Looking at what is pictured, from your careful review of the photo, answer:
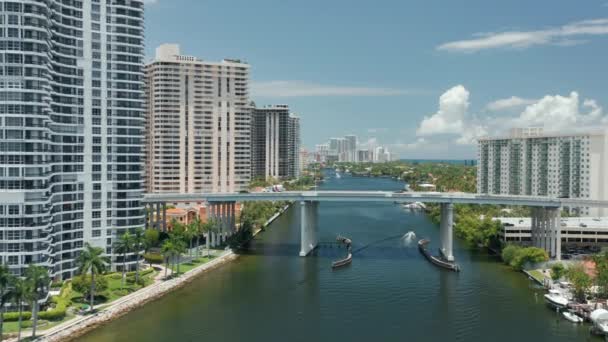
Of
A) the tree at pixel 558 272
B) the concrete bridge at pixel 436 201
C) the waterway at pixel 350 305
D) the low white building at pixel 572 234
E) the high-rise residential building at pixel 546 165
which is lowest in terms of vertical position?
the waterway at pixel 350 305

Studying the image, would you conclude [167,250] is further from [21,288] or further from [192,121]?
[192,121]

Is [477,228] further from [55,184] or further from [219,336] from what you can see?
[55,184]

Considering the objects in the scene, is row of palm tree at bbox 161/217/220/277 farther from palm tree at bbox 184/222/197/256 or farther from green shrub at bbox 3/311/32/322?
green shrub at bbox 3/311/32/322

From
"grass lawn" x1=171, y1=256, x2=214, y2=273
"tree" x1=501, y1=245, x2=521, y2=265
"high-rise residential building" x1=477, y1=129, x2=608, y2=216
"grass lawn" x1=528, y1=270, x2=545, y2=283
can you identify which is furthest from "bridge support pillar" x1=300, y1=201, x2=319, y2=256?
"high-rise residential building" x1=477, y1=129, x2=608, y2=216

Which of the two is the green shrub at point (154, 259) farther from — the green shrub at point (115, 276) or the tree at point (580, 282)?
the tree at point (580, 282)

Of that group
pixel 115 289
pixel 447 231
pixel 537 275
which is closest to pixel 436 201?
pixel 447 231

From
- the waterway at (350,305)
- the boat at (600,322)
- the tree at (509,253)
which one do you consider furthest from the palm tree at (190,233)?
the boat at (600,322)
